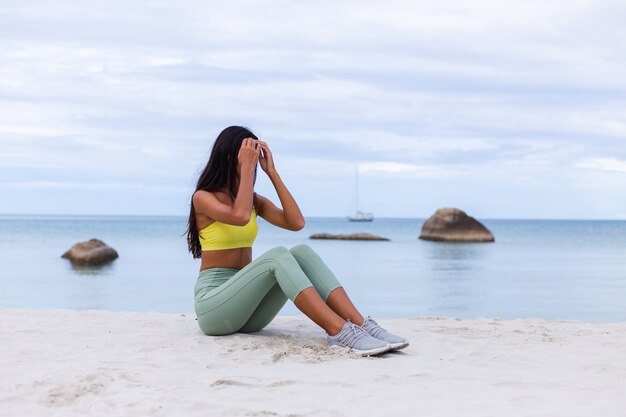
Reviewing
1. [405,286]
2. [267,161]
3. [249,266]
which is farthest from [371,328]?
[405,286]

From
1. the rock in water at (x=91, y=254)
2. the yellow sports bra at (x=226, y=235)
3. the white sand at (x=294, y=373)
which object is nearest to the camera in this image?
the white sand at (x=294, y=373)

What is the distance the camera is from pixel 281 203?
543 cm

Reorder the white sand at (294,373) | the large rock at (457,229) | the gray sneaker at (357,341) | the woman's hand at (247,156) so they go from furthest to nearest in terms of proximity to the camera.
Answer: the large rock at (457,229), the woman's hand at (247,156), the gray sneaker at (357,341), the white sand at (294,373)

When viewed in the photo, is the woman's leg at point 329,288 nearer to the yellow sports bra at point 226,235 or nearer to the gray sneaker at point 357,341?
the gray sneaker at point 357,341

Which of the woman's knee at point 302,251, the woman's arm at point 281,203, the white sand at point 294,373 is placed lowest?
the white sand at point 294,373

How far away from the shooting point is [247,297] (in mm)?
5031

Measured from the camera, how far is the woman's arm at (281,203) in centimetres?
532

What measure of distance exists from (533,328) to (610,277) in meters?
15.2

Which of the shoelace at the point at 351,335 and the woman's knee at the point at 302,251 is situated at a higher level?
the woman's knee at the point at 302,251

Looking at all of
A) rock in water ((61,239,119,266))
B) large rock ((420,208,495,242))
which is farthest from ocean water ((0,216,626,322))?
large rock ((420,208,495,242))

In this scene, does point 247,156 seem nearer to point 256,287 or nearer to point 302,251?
point 302,251

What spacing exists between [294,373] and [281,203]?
5.02 feet

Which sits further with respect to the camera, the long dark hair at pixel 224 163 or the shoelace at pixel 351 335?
the long dark hair at pixel 224 163

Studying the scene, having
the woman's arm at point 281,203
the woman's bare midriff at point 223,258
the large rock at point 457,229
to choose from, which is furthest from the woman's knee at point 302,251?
the large rock at point 457,229
